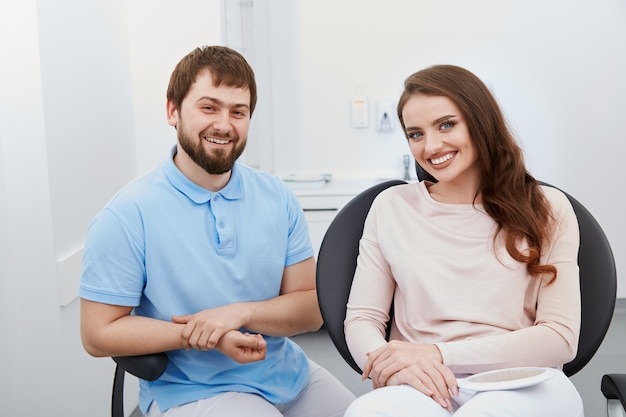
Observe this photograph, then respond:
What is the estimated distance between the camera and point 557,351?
137cm

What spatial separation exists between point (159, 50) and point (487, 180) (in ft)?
5.16

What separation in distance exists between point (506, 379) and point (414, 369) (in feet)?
0.53

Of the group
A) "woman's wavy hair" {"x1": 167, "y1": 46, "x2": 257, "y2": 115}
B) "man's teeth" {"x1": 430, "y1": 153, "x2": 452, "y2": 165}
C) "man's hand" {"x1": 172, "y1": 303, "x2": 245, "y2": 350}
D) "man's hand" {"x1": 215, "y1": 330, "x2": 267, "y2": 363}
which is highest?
"woman's wavy hair" {"x1": 167, "y1": 46, "x2": 257, "y2": 115}

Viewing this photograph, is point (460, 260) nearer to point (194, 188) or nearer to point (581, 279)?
point (581, 279)

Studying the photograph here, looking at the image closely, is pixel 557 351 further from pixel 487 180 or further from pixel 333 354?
pixel 333 354

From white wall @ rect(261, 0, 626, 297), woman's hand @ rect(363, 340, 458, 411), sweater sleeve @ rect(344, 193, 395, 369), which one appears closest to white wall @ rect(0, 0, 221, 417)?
sweater sleeve @ rect(344, 193, 395, 369)

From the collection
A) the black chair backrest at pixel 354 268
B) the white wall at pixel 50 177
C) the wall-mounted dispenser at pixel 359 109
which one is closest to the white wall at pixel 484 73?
the wall-mounted dispenser at pixel 359 109

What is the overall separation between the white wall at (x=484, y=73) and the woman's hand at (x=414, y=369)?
244 centimetres

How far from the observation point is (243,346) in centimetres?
141

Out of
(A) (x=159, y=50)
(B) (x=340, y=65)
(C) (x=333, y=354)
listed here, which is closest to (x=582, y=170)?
(B) (x=340, y=65)

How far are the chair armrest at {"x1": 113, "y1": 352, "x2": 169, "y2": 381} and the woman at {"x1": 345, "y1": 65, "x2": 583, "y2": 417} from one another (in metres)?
0.37

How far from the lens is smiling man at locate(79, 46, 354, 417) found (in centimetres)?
144

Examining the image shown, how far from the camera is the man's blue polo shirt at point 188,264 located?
4.81 feet

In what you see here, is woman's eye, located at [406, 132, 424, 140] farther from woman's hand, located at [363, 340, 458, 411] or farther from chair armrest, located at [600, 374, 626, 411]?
chair armrest, located at [600, 374, 626, 411]
